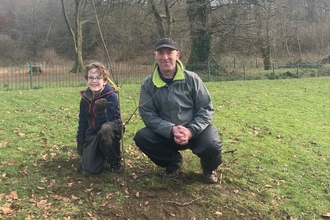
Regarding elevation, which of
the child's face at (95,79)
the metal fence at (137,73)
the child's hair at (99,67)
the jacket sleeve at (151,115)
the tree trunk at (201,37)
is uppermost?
the tree trunk at (201,37)

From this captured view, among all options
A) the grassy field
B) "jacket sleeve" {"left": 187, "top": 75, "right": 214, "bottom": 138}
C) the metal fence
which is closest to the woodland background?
the metal fence

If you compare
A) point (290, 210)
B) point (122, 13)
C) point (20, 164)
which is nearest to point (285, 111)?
point (290, 210)

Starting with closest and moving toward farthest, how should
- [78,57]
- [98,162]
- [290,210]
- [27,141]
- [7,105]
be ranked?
[290,210]
[98,162]
[27,141]
[7,105]
[78,57]

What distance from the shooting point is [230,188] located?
3.47 meters

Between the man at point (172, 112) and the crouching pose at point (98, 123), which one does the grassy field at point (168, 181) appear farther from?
the man at point (172, 112)

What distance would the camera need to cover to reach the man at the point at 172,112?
3215 millimetres

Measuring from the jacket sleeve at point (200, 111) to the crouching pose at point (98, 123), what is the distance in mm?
843

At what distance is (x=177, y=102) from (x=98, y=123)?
945mm

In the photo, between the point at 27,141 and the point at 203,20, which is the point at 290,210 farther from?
the point at 203,20

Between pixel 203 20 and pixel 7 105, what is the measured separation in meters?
13.2

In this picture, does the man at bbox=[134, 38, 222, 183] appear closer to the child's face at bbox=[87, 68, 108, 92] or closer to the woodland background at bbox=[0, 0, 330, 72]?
the child's face at bbox=[87, 68, 108, 92]

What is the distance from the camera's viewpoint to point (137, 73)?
53.5ft

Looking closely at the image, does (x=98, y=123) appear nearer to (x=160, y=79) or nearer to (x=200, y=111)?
(x=160, y=79)

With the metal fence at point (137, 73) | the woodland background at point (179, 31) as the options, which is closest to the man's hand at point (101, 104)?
the metal fence at point (137, 73)
